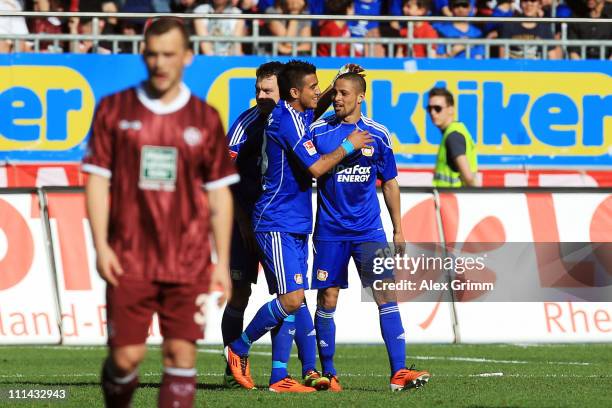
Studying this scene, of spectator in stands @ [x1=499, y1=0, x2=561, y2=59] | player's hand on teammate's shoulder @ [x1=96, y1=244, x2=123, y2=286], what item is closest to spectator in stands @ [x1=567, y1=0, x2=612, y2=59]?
spectator in stands @ [x1=499, y1=0, x2=561, y2=59]

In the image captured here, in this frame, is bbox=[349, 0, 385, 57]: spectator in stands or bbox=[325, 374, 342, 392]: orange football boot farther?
bbox=[349, 0, 385, 57]: spectator in stands

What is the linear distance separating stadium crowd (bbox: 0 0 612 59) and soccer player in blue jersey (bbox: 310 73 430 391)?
7.39 meters

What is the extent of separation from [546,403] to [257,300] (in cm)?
561

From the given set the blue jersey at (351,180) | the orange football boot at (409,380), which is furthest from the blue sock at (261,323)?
the orange football boot at (409,380)

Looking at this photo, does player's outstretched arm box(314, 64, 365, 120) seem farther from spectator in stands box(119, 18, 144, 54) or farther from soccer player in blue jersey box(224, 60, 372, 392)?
spectator in stands box(119, 18, 144, 54)

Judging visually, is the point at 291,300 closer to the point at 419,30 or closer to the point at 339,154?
the point at 339,154

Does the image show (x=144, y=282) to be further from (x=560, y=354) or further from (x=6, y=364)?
(x=560, y=354)

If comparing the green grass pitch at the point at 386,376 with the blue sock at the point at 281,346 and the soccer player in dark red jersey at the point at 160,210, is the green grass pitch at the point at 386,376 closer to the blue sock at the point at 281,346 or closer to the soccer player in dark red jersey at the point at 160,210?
the blue sock at the point at 281,346

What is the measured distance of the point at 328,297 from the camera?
33.0ft

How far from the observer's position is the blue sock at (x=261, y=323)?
9688 mm

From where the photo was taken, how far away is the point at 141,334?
617cm

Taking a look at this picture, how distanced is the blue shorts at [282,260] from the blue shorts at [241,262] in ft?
1.43

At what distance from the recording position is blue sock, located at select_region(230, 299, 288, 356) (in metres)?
9.69

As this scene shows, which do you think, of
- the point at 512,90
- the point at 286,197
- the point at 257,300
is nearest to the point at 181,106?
the point at 286,197
